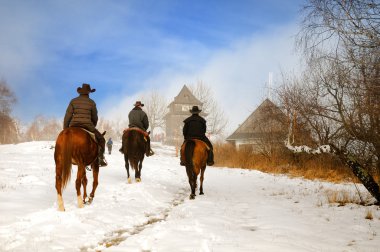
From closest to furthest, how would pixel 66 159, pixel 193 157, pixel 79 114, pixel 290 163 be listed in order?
pixel 66 159
pixel 79 114
pixel 193 157
pixel 290 163

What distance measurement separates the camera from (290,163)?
62.8 feet

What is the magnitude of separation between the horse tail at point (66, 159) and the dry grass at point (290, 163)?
8951 millimetres

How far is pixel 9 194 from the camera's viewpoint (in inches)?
263

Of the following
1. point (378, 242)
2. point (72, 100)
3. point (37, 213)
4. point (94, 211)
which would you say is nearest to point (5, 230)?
point (37, 213)

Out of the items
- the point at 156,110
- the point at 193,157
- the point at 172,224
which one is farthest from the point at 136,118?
the point at 156,110

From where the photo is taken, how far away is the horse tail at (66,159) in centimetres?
585

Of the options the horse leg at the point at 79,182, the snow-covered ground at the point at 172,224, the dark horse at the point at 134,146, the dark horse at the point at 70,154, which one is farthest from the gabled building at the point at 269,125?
the horse leg at the point at 79,182

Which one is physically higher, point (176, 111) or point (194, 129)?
point (176, 111)

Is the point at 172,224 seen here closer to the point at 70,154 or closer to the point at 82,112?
the point at 70,154

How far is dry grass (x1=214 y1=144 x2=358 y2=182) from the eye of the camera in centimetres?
1480

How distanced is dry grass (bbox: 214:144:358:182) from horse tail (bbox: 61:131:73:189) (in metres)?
8.95

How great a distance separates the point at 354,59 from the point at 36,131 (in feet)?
403

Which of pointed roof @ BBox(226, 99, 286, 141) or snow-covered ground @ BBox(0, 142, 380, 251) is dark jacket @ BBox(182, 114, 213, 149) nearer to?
snow-covered ground @ BBox(0, 142, 380, 251)

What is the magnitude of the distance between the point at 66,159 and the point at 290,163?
15855 millimetres
